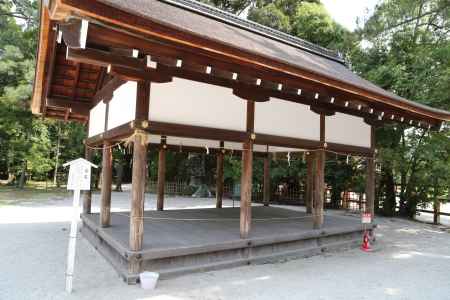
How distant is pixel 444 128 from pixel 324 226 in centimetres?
585

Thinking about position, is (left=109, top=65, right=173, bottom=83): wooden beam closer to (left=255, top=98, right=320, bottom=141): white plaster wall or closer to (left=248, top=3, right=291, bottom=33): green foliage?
(left=255, top=98, right=320, bottom=141): white plaster wall

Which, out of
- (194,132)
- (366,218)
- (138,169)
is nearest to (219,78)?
(194,132)

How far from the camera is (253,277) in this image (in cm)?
490

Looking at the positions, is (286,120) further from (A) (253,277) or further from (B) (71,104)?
(B) (71,104)

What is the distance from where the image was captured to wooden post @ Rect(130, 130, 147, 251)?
4430 mm

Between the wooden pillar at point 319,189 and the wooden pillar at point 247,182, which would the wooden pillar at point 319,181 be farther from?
the wooden pillar at point 247,182

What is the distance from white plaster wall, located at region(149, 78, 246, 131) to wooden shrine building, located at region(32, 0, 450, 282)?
0.06 ft

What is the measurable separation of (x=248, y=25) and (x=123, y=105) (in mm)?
5035

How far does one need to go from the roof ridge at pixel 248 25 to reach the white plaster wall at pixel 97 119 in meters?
2.68

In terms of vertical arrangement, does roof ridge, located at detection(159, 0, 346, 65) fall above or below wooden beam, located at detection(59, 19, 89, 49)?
above

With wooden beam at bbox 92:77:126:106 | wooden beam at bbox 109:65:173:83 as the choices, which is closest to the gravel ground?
wooden beam at bbox 109:65:173:83

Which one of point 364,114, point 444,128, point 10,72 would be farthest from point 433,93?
point 10,72

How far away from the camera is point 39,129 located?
17.8 metres

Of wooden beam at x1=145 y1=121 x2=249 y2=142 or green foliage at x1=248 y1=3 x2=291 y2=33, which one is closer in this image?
wooden beam at x1=145 y1=121 x2=249 y2=142
